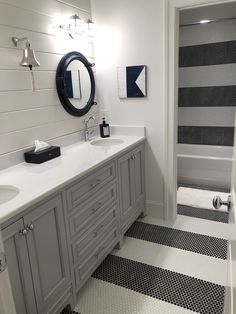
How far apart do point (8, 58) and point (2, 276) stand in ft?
5.06

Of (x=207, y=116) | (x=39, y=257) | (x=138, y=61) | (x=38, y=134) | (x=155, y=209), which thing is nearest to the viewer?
(x=39, y=257)

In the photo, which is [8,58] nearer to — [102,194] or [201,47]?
[102,194]

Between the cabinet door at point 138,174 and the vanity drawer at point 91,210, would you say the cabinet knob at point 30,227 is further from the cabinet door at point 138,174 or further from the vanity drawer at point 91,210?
the cabinet door at point 138,174

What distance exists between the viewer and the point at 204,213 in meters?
2.88

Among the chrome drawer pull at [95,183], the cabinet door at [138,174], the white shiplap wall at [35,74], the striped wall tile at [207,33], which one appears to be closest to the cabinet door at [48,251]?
the chrome drawer pull at [95,183]

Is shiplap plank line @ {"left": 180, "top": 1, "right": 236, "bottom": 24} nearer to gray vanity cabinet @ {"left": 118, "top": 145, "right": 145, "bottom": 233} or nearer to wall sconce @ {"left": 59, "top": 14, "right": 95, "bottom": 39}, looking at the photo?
wall sconce @ {"left": 59, "top": 14, "right": 95, "bottom": 39}

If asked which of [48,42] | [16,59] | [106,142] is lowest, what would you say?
[106,142]

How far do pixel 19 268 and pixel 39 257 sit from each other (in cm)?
14

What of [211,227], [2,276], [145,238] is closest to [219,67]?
[211,227]

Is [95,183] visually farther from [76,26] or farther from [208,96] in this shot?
[208,96]

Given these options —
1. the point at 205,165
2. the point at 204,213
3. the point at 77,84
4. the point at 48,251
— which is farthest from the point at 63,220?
the point at 205,165

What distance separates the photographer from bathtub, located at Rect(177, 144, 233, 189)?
355cm

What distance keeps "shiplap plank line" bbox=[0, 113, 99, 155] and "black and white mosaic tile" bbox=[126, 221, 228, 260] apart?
1.16 meters

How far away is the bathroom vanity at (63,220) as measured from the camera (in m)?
1.30
